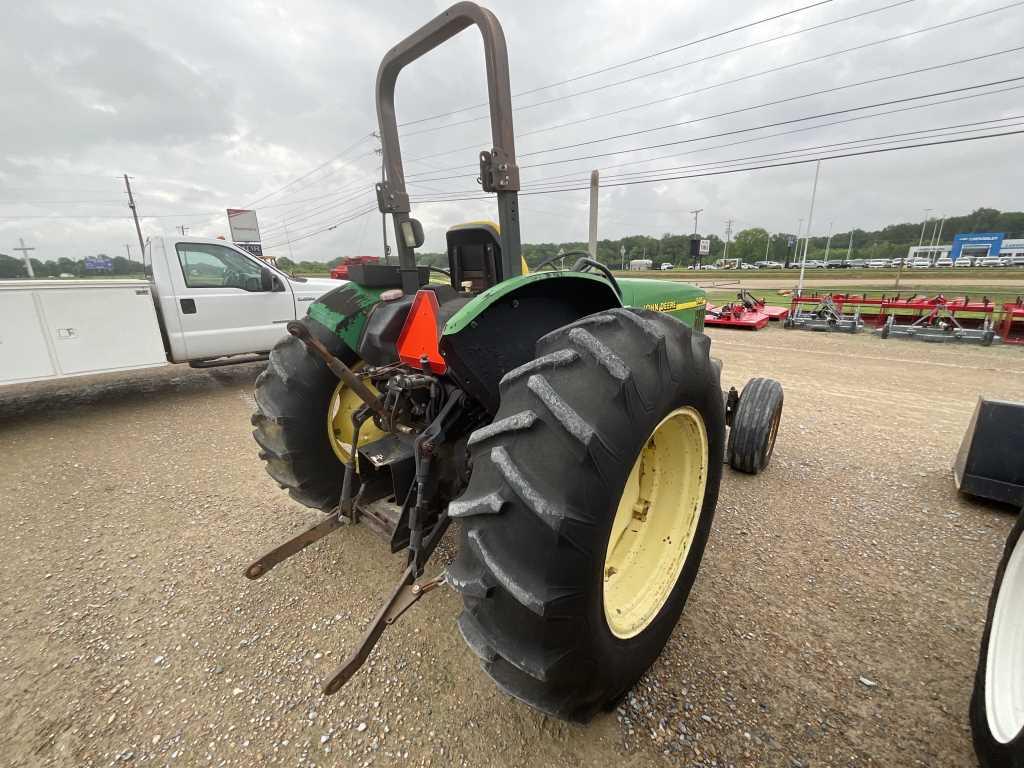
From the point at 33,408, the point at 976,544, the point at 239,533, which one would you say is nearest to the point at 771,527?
the point at 976,544

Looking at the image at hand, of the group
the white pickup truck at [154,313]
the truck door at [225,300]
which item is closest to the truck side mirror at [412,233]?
the white pickup truck at [154,313]

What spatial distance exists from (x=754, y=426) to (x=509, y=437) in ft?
8.52

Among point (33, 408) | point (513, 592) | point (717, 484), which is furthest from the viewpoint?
point (33, 408)

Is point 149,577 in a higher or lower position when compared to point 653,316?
lower

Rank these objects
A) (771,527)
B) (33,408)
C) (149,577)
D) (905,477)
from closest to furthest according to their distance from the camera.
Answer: (149,577), (771,527), (905,477), (33,408)

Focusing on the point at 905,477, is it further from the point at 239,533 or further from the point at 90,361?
the point at 90,361

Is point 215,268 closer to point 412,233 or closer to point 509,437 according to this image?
point 412,233

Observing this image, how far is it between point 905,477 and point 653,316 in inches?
120

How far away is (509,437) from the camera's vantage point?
111 cm

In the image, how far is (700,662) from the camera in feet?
5.59

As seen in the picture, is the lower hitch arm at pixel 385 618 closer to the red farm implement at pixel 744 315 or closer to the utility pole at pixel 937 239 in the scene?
the red farm implement at pixel 744 315

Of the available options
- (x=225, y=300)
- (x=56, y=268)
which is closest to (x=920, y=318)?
(x=225, y=300)

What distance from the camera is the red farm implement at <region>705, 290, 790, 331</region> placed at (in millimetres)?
10273

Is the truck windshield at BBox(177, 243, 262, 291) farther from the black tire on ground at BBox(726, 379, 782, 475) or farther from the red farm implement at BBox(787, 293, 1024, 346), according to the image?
the red farm implement at BBox(787, 293, 1024, 346)
